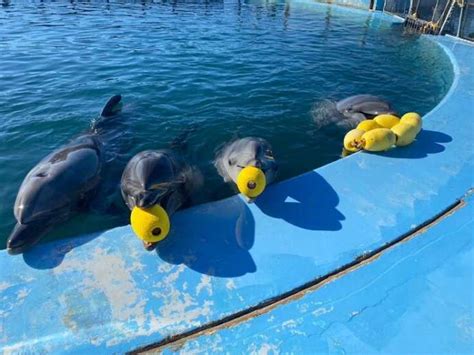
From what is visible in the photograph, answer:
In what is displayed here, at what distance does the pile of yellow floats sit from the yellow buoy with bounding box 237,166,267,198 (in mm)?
1985

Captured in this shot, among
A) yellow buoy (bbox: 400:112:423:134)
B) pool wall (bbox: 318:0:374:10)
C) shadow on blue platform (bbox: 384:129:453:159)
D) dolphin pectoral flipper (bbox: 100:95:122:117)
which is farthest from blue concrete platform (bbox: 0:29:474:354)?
pool wall (bbox: 318:0:374:10)

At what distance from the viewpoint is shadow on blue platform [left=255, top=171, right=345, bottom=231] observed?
4.19m

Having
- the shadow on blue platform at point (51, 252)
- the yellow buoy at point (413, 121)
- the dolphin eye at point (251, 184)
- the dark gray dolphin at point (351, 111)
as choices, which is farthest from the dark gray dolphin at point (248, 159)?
the dark gray dolphin at point (351, 111)

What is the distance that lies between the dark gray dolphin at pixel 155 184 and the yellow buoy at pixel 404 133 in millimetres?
3123

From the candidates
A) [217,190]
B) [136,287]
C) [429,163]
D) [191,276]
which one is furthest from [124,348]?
[429,163]

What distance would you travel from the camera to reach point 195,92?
9.45 m

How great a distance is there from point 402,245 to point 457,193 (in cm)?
134

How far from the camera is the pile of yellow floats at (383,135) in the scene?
5285 mm

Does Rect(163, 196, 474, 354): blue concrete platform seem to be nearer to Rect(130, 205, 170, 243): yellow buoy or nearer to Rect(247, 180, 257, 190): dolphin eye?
Rect(130, 205, 170, 243): yellow buoy

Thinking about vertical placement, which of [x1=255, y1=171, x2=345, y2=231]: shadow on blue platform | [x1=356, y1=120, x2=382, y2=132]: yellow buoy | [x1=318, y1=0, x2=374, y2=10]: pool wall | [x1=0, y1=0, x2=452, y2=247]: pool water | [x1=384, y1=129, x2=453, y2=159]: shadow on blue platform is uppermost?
[x1=318, y1=0, x2=374, y2=10]: pool wall

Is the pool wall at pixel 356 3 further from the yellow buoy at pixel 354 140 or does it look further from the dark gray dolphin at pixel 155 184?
the dark gray dolphin at pixel 155 184

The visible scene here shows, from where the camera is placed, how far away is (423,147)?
557 centimetres

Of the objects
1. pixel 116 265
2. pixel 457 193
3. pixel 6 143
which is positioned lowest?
pixel 6 143

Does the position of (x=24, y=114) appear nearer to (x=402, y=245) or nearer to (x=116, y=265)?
(x=116, y=265)
